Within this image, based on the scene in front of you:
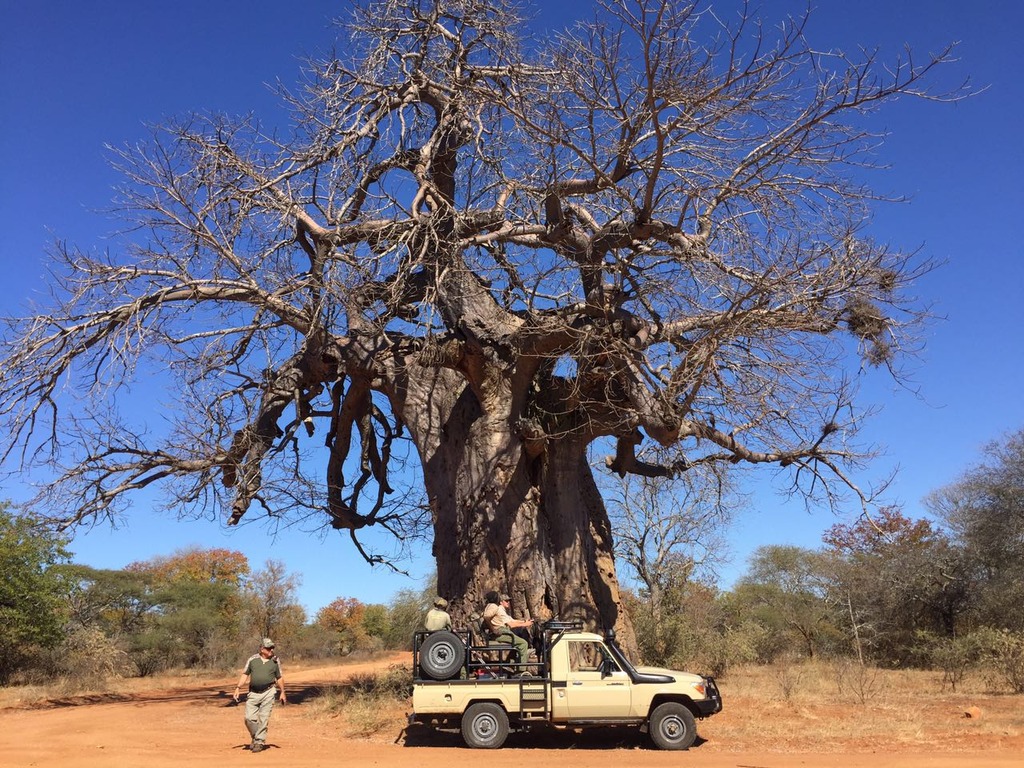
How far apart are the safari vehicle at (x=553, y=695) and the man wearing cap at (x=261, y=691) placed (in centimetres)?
148

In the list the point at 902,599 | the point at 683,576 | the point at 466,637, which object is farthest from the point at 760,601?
the point at 466,637

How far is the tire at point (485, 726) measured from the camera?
27.1ft

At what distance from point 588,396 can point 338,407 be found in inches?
166

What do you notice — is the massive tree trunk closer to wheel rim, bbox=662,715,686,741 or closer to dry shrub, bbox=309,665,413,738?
dry shrub, bbox=309,665,413,738

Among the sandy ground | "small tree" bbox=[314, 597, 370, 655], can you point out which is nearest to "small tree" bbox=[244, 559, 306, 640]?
"small tree" bbox=[314, 597, 370, 655]

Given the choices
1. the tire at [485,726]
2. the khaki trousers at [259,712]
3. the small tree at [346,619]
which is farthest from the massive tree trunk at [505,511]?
the small tree at [346,619]

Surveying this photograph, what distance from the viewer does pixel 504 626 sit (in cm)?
903

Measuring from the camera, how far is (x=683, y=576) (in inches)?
808

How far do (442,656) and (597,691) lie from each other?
1.58 meters

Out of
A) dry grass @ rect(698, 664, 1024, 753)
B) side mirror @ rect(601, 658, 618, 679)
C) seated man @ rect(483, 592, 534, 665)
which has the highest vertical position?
seated man @ rect(483, 592, 534, 665)

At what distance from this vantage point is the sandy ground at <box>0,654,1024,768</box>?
280 inches

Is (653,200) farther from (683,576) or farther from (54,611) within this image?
(54,611)

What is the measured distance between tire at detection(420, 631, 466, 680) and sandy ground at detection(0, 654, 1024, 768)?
70 cm

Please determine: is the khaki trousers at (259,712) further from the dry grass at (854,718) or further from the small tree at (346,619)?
the small tree at (346,619)
